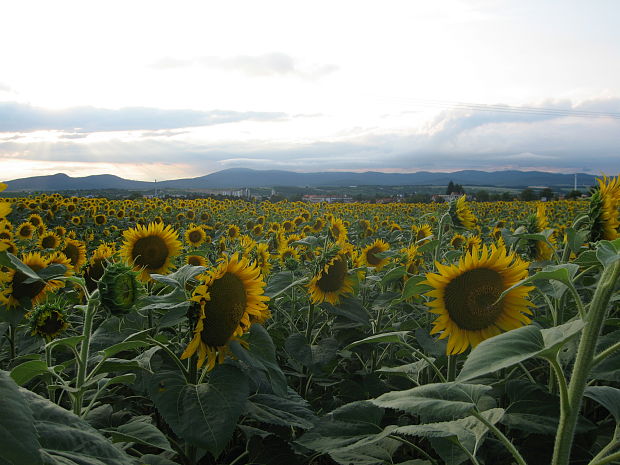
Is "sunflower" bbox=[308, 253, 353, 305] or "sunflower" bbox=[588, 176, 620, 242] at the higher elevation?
"sunflower" bbox=[588, 176, 620, 242]

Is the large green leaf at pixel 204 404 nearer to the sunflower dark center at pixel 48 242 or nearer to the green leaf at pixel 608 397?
the green leaf at pixel 608 397

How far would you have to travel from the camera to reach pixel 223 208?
16719mm

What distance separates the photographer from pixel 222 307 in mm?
1955

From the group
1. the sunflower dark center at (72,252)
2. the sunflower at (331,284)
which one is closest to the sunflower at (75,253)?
the sunflower dark center at (72,252)

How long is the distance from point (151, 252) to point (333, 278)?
156cm

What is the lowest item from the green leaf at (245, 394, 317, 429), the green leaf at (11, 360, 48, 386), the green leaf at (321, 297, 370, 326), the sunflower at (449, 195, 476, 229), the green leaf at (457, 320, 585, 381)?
the green leaf at (245, 394, 317, 429)

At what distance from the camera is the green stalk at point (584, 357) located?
124 centimetres

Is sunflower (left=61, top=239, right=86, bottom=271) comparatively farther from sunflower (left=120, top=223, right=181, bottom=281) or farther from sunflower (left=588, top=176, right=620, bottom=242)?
sunflower (left=588, top=176, right=620, bottom=242)

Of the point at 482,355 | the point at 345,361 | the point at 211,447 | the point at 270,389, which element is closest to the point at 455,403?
the point at 482,355

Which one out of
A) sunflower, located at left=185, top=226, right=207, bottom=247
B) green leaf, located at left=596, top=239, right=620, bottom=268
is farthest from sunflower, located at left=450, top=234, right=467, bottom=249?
green leaf, located at left=596, top=239, right=620, bottom=268

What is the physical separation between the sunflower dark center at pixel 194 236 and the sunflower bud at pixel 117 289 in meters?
5.57

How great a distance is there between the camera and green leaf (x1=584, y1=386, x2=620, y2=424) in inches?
55.7

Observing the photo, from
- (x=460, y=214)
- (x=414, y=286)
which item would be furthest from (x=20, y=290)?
(x=460, y=214)

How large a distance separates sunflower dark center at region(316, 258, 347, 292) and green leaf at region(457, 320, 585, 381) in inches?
82.5
